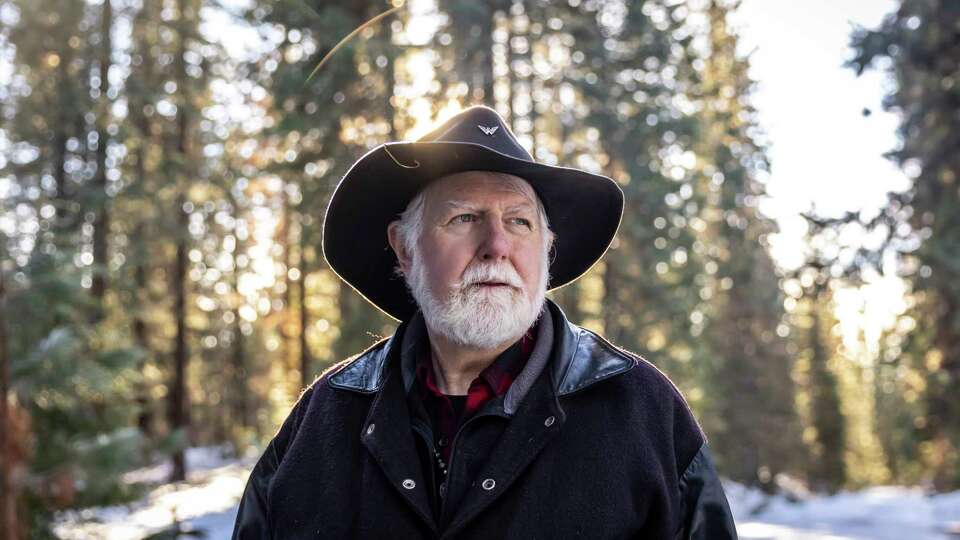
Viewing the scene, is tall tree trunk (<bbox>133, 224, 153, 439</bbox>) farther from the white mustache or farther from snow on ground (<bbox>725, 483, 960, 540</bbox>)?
the white mustache

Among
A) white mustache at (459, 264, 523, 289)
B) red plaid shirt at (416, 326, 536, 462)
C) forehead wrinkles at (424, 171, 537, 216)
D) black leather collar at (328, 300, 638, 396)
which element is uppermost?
forehead wrinkles at (424, 171, 537, 216)

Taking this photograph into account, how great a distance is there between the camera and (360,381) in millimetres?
3146

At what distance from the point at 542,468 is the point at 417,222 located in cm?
100

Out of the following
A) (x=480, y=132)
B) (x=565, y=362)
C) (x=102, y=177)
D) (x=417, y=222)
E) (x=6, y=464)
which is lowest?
(x=6, y=464)

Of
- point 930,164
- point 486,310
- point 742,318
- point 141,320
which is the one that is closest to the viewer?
point 486,310

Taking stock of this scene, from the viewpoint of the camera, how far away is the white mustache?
3.07 m

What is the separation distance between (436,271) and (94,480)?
8334 millimetres

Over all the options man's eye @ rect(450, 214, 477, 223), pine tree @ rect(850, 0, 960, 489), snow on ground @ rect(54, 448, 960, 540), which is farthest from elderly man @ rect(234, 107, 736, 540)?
pine tree @ rect(850, 0, 960, 489)

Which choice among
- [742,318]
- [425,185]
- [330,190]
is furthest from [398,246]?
→ [742,318]

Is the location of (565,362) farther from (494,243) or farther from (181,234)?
(181,234)

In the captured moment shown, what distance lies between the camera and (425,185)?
10.8ft

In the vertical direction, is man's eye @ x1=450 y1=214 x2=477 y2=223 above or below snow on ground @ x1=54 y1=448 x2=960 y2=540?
above

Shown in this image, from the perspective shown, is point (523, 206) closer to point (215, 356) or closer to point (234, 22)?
point (234, 22)

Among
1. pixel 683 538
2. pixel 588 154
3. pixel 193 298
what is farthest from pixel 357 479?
pixel 193 298
